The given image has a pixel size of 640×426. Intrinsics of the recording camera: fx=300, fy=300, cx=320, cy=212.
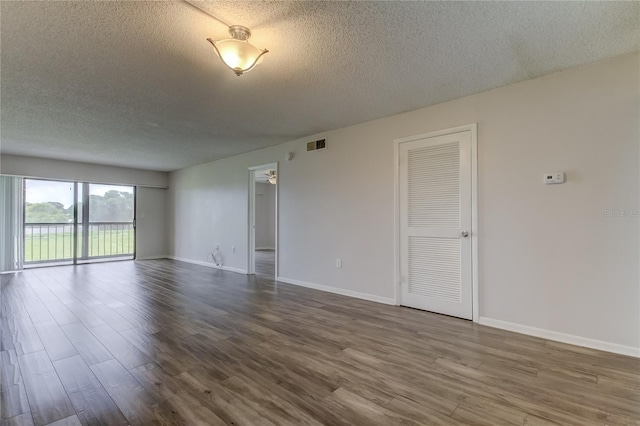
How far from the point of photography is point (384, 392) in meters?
1.94

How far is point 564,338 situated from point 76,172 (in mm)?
9239

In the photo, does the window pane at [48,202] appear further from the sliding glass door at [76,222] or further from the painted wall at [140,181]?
the painted wall at [140,181]

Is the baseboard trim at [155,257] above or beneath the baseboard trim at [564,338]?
Result: beneath

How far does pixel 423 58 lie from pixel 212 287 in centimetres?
431

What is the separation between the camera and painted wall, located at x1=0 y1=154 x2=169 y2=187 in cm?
619

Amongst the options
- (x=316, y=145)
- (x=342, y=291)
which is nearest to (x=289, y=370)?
(x=342, y=291)

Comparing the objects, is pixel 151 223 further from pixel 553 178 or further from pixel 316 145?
pixel 553 178

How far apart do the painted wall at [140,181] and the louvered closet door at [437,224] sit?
7.22m

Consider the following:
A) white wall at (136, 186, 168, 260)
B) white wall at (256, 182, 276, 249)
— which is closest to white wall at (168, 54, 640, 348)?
white wall at (136, 186, 168, 260)

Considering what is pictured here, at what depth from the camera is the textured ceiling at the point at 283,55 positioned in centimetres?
197

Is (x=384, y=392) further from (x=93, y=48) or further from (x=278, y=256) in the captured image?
(x=278, y=256)

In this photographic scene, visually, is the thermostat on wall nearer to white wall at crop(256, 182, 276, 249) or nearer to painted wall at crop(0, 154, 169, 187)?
painted wall at crop(0, 154, 169, 187)

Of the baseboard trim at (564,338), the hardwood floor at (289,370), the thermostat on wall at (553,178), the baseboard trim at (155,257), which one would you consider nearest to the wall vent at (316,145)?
the hardwood floor at (289,370)

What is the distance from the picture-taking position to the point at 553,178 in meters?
2.80
